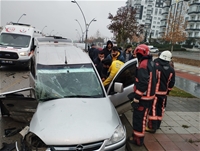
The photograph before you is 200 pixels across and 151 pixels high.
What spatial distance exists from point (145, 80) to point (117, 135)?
1183 millimetres

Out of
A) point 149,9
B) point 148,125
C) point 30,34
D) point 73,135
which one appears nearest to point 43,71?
point 73,135

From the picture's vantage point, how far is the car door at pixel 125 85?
396 centimetres

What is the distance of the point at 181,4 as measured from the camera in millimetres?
73312

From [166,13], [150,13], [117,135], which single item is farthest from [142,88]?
[150,13]

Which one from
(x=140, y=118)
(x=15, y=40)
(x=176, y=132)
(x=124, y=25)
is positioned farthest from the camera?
(x=124, y=25)

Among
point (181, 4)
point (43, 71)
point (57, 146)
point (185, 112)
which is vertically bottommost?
point (185, 112)

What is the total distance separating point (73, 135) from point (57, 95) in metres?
1.06

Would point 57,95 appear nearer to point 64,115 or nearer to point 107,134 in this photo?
point 64,115

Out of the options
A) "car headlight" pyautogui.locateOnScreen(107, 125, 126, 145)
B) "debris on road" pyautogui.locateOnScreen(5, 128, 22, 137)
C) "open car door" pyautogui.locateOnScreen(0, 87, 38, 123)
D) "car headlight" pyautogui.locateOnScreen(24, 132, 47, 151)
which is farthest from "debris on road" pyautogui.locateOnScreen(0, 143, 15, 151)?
"car headlight" pyautogui.locateOnScreen(107, 125, 126, 145)

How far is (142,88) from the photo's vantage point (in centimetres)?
339

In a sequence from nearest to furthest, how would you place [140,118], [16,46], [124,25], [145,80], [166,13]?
[145,80] → [140,118] → [16,46] → [124,25] → [166,13]

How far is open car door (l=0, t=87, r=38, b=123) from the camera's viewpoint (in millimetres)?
3898

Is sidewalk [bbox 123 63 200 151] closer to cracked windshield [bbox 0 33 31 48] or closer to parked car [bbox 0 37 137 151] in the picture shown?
parked car [bbox 0 37 137 151]

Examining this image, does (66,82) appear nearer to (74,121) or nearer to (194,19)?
(74,121)
